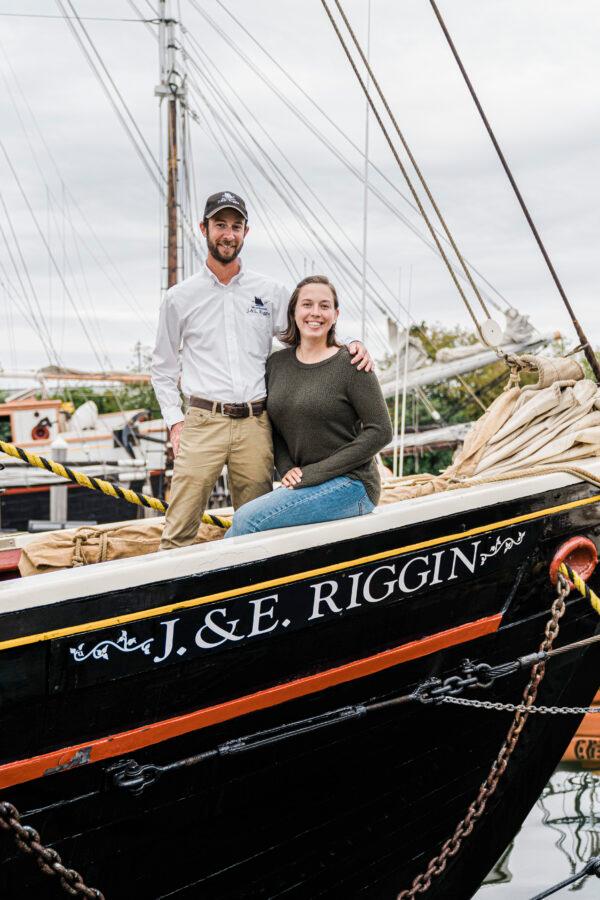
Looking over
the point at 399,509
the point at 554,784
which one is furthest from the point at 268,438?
the point at 554,784

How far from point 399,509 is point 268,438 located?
2.18ft

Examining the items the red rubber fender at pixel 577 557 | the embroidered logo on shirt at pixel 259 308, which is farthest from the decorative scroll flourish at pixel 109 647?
the red rubber fender at pixel 577 557

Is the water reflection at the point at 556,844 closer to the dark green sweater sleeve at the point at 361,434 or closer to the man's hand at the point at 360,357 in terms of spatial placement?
the dark green sweater sleeve at the point at 361,434

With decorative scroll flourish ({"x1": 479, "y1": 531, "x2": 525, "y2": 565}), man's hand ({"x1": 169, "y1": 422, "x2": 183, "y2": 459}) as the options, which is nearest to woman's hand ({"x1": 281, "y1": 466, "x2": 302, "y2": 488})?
man's hand ({"x1": 169, "y1": 422, "x2": 183, "y2": 459})

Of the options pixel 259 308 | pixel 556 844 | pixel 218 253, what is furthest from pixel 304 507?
pixel 556 844

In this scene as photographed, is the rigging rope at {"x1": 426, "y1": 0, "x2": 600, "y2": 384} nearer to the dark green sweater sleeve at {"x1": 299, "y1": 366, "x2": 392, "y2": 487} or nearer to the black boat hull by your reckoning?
the black boat hull

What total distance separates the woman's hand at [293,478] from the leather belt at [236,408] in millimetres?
362

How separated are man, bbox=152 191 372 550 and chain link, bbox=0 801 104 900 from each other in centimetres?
124

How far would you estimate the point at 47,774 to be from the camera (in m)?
2.49

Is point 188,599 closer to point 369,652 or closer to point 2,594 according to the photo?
point 2,594

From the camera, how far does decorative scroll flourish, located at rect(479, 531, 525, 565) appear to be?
3330 millimetres

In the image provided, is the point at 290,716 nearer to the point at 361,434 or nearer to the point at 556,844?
the point at 361,434

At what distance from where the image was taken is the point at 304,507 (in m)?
3.06

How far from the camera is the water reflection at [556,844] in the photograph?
549 centimetres
